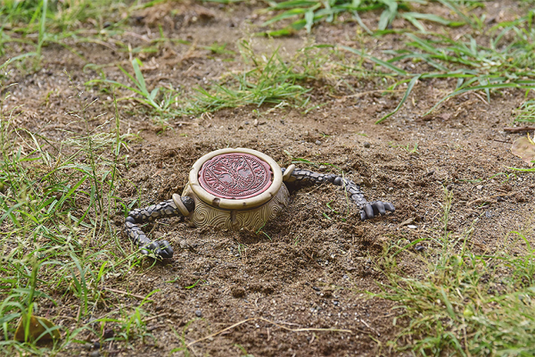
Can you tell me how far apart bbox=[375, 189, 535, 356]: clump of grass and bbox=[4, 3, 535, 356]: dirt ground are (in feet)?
0.30

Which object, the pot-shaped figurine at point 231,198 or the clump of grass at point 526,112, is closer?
the pot-shaped figurine at point 231,198

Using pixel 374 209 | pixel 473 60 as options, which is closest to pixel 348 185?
pixel 374 209

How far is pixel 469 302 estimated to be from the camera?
2.41m

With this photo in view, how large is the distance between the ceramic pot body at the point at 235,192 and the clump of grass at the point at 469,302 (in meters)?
0.80

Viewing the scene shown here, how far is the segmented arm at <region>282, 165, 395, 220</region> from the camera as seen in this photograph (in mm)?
3062

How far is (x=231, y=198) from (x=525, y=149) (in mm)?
2147

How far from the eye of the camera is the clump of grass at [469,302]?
2.21m

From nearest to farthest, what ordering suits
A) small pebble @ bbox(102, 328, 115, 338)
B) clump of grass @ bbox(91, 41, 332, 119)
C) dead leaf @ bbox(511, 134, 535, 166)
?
small pebble @ bbox(102, 328, 115, 338)
dead leaf @ bbox(511, 134, 535, 166)
clump of grass @ bbox(91, 41, 332, 119)

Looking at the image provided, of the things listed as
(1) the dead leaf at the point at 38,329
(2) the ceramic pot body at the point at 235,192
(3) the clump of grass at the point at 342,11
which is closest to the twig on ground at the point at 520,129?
(3) the clump of grass at the point at 342,11

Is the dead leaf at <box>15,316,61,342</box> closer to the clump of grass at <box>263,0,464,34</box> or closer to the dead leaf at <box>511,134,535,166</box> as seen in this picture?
the dead leaf at <box>511,134,535,166</box>

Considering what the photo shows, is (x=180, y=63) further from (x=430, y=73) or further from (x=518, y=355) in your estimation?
(x=518, y=355)

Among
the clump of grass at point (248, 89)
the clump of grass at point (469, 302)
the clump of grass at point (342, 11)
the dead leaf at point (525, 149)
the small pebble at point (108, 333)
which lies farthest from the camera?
the clump of grass at point (342, 11)

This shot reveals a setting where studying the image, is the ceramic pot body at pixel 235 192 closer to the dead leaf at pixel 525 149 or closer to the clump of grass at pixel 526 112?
the dead leaf at pixel 525 149

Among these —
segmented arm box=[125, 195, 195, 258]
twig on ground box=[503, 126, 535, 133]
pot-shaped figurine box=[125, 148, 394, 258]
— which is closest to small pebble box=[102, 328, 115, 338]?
pot-shaped figurine box=[125, 148, 394, 258]
